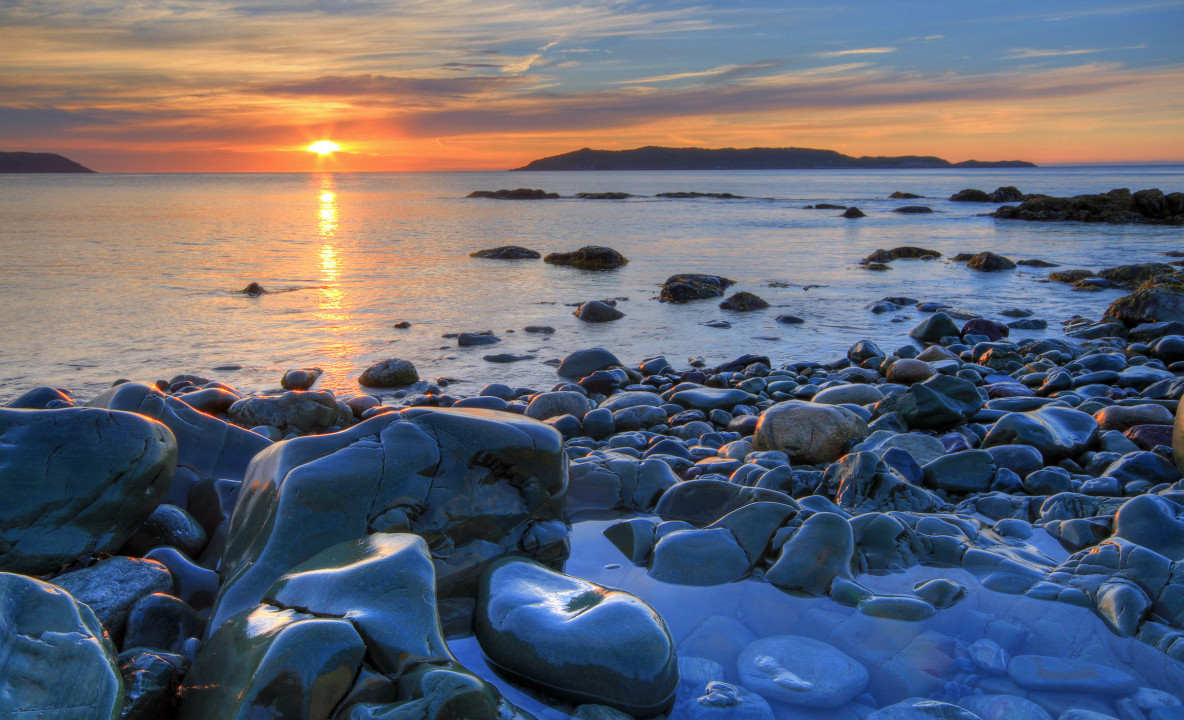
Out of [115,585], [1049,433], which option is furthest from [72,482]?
[1049,433]

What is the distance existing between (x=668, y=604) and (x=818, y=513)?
33.3 inches

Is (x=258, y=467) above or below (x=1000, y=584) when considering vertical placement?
above

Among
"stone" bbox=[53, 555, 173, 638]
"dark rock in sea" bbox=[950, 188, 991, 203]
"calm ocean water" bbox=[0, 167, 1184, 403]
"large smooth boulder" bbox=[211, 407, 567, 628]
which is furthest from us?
"dark rock in sea" bbox=[950, 188, 991, 203]

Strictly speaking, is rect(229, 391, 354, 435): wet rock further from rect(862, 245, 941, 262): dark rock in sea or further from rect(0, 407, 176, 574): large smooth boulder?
rect(862, 245, 941, 262): dark rock in sea

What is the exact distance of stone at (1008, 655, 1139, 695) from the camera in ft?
8.01

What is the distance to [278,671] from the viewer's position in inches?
76.2

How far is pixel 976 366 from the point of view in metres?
7.18

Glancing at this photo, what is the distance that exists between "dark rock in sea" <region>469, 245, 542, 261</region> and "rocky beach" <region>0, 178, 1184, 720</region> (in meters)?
14.0

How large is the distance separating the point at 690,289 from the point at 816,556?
988cm

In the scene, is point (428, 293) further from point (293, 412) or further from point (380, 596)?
point (380, 596)

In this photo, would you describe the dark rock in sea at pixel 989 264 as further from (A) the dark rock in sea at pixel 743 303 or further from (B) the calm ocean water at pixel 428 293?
(A) the dark rock in sea at pixel 743 303

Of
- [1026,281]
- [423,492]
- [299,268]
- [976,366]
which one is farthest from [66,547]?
[1026,281]

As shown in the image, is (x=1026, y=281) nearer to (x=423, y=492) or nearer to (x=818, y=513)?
(x=818, y=513)

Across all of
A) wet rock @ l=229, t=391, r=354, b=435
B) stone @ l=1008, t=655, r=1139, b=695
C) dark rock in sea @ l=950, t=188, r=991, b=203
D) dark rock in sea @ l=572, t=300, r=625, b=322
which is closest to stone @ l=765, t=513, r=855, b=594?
stone @ l=1008, t=655, r=1139, b=695
